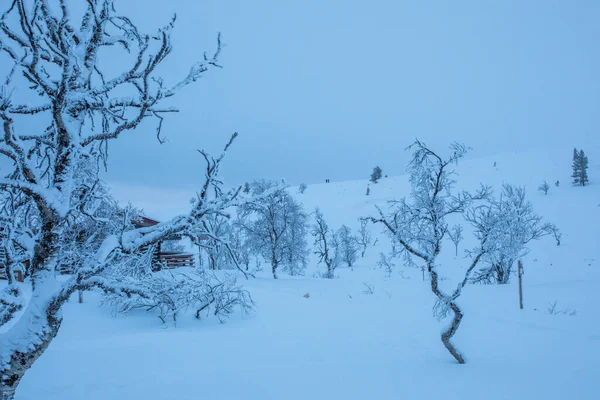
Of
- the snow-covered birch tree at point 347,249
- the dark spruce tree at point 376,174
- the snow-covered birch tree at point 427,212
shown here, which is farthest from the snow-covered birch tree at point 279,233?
the dark spruce tree at point 376,174

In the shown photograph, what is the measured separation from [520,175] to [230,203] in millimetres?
67016

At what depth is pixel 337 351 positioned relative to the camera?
7367 mm

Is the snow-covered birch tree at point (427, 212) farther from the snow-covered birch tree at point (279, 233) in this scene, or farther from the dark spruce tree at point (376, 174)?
the dark spruce tree at point (376, 174)

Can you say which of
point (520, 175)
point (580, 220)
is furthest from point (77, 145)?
point (520, 175)

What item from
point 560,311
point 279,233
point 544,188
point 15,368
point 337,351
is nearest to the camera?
point 15,368

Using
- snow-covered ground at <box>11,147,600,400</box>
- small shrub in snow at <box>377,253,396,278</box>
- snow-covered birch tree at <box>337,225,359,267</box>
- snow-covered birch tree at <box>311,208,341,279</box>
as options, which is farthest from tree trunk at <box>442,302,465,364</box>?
snow-covered birch tree at <box>337,225,359,267</box>

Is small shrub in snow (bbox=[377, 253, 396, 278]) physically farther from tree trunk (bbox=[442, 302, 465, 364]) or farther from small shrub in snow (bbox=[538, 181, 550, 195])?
small shrub in snow (bbox=[538, 181, 550, 195])

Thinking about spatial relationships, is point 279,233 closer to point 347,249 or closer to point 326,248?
point 326,248

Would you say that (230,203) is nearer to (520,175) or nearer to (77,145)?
(77,145)

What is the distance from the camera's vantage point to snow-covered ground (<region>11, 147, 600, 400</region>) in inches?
195

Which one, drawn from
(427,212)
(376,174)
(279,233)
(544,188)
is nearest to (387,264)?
(427,212)

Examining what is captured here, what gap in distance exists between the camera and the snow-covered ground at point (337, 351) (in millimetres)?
4965

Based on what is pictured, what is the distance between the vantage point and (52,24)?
10.5ft

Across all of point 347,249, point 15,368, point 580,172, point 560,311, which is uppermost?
point 580,172
